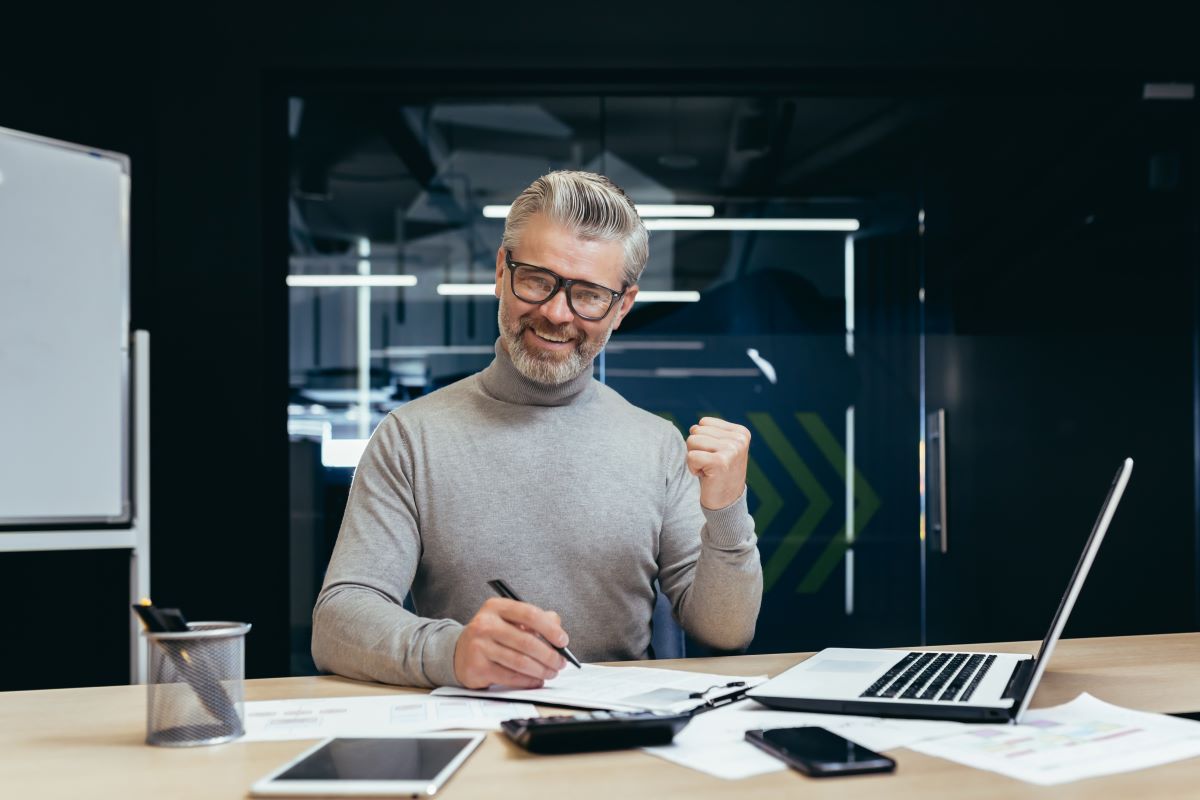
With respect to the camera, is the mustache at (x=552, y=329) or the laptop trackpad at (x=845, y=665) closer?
the laptop trackpad at (x=845, y=665)

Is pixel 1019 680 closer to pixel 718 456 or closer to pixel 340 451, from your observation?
pixel 718 456

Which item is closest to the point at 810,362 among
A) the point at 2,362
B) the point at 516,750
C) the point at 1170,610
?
the point at 1170,610

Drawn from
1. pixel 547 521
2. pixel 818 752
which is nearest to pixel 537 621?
pixel 818 752

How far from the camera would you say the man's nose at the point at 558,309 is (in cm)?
174

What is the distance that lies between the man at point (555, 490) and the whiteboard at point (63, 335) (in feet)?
4.01

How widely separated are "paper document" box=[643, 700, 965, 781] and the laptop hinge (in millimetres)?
98

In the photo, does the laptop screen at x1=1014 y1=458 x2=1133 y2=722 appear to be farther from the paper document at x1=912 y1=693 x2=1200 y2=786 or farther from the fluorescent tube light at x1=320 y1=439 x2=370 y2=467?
the fluorescent tube light at x1=320 y1=439 x2=370 y2=467

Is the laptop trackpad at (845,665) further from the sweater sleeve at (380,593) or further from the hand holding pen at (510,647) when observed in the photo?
the sweater sleeve at (380,593)

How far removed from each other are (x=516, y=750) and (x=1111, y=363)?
343 cm

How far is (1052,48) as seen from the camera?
334 cm

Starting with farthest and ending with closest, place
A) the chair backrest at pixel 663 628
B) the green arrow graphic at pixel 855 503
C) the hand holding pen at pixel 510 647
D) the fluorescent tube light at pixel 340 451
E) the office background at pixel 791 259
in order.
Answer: the green arrow graphic at pixel 855 503 → the fluorescent tube light at pixel 340 451 → the office background at pixel 791 259 → the chair backrest at pixel 663 628 → the hand holding pen at pixel 510 647

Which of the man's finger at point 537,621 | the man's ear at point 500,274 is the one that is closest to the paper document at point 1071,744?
the man's finger at point 537,621

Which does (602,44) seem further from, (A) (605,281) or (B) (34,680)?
(B) (34,680)

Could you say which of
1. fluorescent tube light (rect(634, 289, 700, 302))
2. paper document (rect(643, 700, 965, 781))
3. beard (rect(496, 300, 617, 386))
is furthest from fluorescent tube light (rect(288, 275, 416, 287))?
paper document (rect(643, 700, 965, 781))
